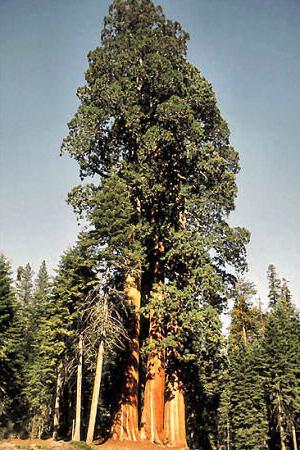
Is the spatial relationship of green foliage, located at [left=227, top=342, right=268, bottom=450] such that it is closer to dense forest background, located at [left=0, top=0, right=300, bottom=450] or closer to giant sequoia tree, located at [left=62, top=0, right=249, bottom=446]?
dense forest background, located at [left=0, top=0, right=300, bottom=450]

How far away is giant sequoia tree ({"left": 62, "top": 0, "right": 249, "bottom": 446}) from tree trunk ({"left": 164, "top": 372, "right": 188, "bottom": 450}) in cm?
4

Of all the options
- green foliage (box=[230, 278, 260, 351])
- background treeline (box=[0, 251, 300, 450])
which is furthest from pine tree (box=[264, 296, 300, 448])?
green foliage (box=[230, 278, 260, 351])

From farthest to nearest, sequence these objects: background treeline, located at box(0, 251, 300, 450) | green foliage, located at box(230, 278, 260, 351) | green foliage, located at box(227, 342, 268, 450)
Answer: green foliage, located at box(230, 278, 260, 351), green foliage, located at box(227, 342, 268, 450), background treeline, located at box(0, 251, 300, 450)

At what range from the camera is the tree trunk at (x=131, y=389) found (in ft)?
55.3

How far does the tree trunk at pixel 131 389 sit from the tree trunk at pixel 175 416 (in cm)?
150

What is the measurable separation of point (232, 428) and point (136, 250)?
31.4 meters

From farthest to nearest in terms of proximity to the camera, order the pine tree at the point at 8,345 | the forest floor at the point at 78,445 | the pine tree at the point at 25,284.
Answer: the pine tree at the point at 25,284 → the pine tree at the point at 8,345 → the forest floor at the point at 78,445

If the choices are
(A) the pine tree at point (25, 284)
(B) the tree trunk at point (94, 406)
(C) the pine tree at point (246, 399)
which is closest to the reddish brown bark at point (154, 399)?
(B) the tree trunk at point (94, 406)

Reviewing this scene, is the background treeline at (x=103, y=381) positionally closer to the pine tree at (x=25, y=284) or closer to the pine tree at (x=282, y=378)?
the pine tree at (x=282, y=378)

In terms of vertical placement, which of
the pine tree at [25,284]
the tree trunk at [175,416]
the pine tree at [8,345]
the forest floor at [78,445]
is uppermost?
the pine tree at [25,284]

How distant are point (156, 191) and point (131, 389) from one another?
940 centimetres

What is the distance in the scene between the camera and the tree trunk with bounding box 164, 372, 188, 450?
17328 millimetres

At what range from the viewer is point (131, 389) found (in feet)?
58.2

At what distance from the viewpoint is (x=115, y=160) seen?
70.3ft
